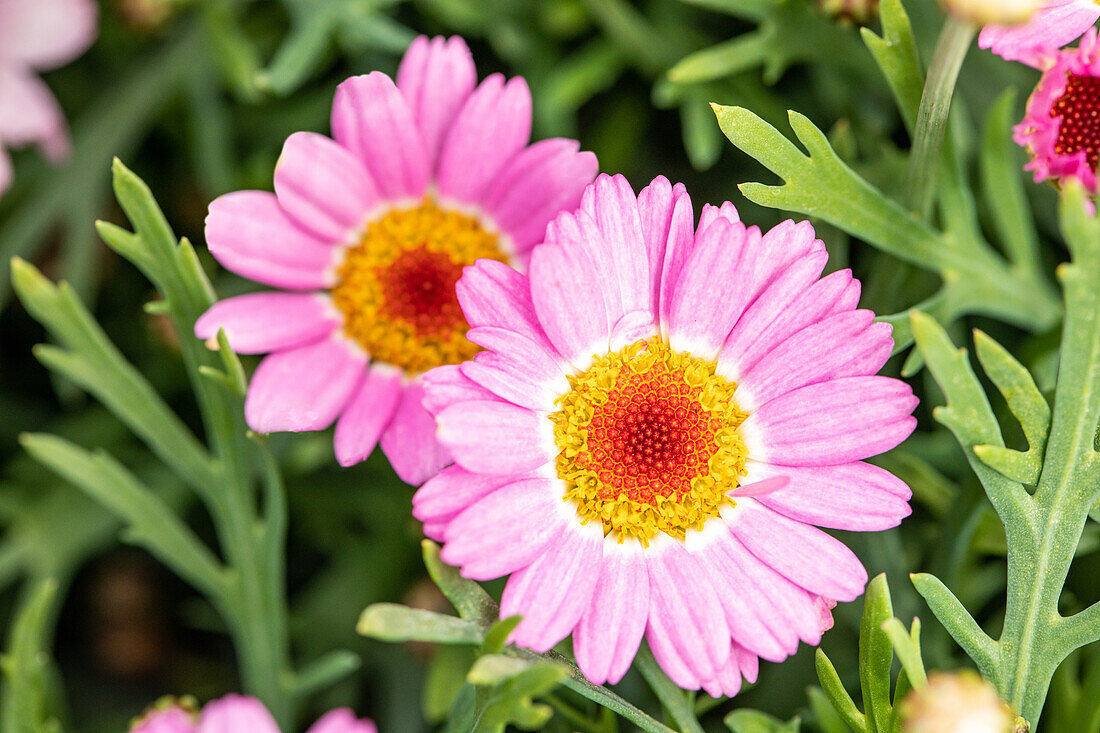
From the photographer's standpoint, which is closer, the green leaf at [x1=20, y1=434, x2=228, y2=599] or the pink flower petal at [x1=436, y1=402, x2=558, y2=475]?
the pink flower petal at [x1=436, y1=402, x2=558, y2=475]

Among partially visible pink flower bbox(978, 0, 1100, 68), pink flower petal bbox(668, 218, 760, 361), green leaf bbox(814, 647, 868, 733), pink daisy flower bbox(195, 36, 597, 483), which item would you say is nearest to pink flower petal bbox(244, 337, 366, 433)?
pink daisy flower bbox(195, 36, 597, 483)

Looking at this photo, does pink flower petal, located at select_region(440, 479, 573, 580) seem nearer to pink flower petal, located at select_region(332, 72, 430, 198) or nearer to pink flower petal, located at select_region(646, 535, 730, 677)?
pink flower petal, located at select_region(646, 535, 730, 677)

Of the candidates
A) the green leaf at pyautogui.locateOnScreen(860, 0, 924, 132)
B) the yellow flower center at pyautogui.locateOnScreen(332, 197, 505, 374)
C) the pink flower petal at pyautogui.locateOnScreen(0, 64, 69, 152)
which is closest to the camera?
the green leaf at pyautogui.locateOnScreen(860, 0, 924, 132)

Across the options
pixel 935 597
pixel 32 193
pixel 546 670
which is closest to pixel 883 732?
pixel 935 597

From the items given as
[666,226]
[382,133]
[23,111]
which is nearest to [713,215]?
[666,226]

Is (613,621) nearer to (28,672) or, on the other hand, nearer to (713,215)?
(713,215)

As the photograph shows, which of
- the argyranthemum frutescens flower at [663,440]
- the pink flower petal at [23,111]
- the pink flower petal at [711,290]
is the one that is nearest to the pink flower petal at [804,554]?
the argyranthemum frutescens flower at [663,440]

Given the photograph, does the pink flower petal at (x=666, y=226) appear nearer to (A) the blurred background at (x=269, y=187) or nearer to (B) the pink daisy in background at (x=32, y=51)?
(A) the blurred background at (x=269, y=187)

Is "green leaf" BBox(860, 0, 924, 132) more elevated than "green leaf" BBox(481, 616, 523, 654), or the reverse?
"green leaf" BBox(860, 0, 924, 132)
